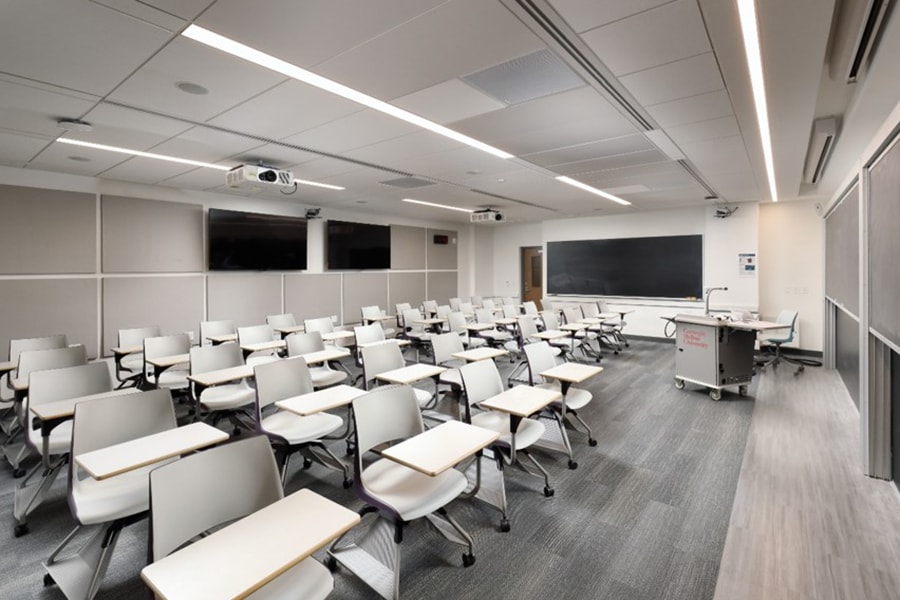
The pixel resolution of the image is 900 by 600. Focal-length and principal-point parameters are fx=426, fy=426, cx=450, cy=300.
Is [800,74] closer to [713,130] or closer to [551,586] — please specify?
[713,130]

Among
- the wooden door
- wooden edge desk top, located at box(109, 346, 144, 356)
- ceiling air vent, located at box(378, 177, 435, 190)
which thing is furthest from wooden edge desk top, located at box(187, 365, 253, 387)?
the wooden door

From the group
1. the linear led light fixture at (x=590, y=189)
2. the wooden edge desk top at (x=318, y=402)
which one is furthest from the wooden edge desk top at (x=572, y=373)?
the linear led light fixture at (x=590, y=189)

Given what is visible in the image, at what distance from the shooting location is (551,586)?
2.28 m

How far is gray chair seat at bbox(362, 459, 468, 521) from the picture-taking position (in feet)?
7.22

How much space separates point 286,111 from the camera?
348 centimetres

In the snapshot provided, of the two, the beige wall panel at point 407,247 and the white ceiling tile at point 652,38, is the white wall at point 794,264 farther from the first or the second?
the white ceiling tile at point 652,38

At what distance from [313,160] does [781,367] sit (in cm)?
797

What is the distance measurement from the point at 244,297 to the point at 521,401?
5.98m

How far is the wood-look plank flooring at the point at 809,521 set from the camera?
229 cm

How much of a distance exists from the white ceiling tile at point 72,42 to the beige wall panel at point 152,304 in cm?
396

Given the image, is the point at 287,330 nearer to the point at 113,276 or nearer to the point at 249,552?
the point at 113,276

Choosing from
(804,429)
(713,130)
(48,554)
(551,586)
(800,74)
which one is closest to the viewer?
(551,586)

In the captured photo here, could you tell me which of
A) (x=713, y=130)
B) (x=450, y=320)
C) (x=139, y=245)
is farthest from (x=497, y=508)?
(x=139, y=245)

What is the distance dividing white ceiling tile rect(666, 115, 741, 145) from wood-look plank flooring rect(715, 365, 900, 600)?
3.01 metres
